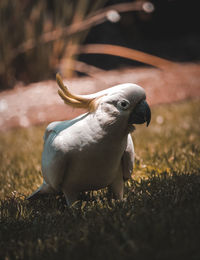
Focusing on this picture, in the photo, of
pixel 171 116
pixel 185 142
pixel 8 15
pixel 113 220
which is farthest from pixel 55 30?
pixel 113 220

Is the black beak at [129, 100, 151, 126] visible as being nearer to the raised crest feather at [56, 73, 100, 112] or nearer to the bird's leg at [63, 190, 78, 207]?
the raised crest feather at [56, 73, 100, 112]

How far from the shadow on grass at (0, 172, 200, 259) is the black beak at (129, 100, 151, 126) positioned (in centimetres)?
44

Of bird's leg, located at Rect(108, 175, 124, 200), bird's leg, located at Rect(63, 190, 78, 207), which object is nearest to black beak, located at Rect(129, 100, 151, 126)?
bird's leg, located at Rect(108, 175, 124, 200)

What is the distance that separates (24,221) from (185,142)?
5.64 ft

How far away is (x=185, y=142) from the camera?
2719mm

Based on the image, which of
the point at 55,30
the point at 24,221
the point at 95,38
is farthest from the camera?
the point at 95,38

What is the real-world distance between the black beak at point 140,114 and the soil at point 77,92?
2.63m

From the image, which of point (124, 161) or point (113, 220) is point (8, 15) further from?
point (113, 220)

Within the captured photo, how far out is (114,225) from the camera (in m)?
1.33

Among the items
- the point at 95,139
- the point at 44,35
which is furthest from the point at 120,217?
the point at 44,35

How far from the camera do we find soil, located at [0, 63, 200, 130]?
166 inches

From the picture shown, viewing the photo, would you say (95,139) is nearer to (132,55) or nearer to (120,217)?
(120,217)

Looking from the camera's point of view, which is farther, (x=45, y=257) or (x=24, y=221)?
(x=24, y=221)

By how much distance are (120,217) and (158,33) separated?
8.39 meters
